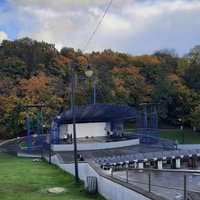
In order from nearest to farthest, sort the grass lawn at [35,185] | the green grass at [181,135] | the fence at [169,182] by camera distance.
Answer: the fence at [169,182], the grass lawn at [35,185], the green grass at [181,135]

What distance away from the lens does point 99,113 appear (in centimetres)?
4422

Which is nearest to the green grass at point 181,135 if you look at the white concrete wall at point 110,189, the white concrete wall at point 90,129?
the white concrete wall at point 90,129

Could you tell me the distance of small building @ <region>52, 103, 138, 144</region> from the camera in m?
40.7

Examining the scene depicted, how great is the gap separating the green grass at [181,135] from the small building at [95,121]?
41.1 feet

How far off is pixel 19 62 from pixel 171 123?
26.9 metres

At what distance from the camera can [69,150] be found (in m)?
37.0

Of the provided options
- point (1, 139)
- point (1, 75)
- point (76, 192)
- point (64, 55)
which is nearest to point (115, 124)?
point (1, 139)

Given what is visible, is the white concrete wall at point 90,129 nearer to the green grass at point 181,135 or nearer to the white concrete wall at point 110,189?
the green grass at point 181,135

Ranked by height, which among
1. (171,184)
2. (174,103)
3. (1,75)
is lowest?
(171,184)

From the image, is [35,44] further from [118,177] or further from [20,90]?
[118,177]

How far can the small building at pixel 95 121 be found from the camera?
4072 cm

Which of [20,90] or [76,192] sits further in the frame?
[20,90]

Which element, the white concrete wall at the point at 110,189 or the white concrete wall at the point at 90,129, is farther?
the white concrete wall at the point at 90,129

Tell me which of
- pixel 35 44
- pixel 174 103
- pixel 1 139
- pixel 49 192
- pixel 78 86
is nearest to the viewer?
pixel 49 192
